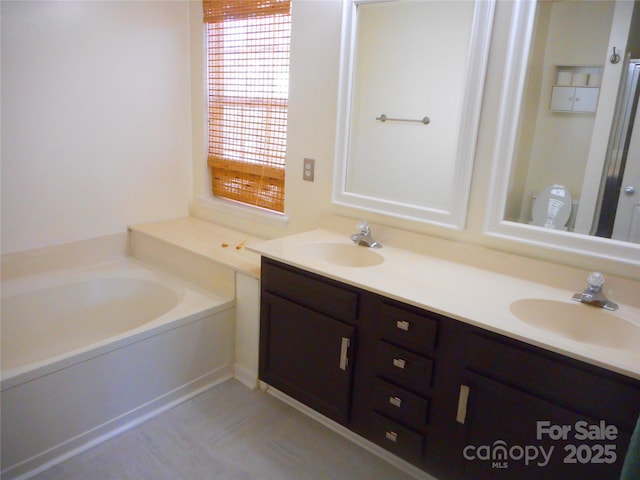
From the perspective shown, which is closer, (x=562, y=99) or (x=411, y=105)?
(x=562, y=99)

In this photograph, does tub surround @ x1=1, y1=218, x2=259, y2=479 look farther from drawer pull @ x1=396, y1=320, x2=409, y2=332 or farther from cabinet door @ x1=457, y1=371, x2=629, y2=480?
cabinet door @ x1=457, y1=371, x2=629, y2=480

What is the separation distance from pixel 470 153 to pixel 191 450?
5.41ft

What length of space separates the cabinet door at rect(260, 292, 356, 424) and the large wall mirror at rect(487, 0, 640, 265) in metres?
0.80

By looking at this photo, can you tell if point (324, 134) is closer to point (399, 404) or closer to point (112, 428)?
point (399, 404)

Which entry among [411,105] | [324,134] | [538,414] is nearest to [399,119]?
[411,105]

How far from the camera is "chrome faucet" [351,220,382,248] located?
6.76 feet

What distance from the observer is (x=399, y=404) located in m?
1.64

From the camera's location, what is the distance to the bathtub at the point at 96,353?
66.9 inches

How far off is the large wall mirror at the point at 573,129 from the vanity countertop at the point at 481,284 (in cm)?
12

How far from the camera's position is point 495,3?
1671 millimetres

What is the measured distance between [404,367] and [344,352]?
10.3 inches

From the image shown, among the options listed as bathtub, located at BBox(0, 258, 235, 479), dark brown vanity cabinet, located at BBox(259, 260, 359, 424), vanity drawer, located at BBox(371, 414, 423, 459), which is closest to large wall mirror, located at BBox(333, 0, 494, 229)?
dark brown vanity cabinet, located at BBox(259, 260, 359, 424)

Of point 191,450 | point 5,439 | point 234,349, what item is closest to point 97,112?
point 234,349

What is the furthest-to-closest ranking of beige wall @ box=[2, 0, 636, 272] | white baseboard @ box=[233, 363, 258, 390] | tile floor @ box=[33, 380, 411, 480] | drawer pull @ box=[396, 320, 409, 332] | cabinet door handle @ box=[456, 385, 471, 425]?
white baseboard @ box=[233, 363, 258, 390] → beige wall @ box=[2, 0, 636, 272] → tile floor @ box=[33, 380, 411, 480] → drawer pull @ box=[396, 320, 409, 332] → cabinet door handle @ box=[456, 385, 471, 425]
